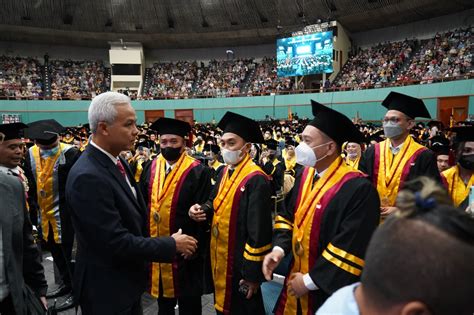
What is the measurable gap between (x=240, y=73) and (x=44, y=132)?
2820cm

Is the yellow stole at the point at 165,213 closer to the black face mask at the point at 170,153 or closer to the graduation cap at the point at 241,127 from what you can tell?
the black face mask at the point at 170,153

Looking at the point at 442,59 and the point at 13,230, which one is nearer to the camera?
the point at 13,230

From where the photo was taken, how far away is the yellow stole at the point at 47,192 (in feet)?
13.8

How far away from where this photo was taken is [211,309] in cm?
389

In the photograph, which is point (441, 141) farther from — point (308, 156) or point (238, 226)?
point (238, 226)

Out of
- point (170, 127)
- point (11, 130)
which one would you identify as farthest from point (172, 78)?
point (170, 127)

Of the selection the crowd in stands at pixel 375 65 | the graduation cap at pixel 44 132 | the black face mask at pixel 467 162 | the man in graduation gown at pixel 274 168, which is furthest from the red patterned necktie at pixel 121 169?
the crowd in stands at pixel 375 65

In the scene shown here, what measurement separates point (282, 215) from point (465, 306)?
174 centimetres

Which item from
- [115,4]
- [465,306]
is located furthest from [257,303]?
[115,4]

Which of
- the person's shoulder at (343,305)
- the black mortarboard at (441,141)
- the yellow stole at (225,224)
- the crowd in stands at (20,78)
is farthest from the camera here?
the crowd in stands at (20,78)

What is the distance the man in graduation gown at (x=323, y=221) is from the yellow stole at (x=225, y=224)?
1.47 feet

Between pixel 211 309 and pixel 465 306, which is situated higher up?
pixel 465 306

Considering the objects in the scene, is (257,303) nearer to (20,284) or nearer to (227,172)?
(227,172)

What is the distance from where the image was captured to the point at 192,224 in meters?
3.19
